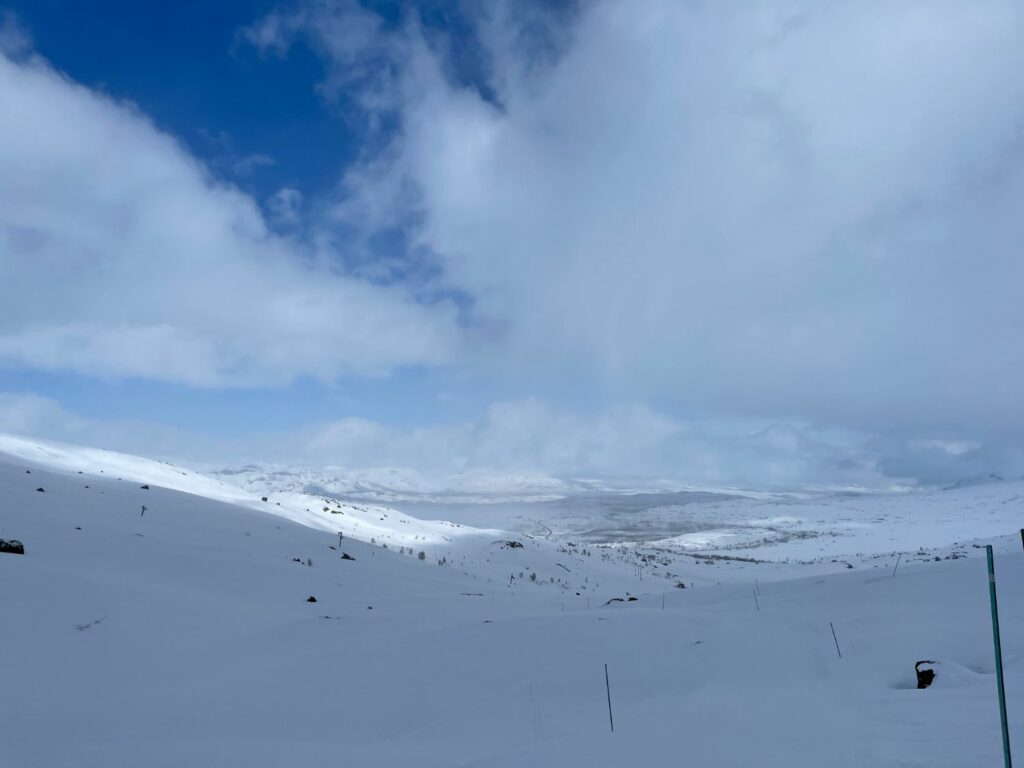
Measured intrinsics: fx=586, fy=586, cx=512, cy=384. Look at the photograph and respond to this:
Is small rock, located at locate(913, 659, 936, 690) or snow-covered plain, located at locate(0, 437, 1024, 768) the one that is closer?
snow-covered plain, located at locate(0, 437, 1024, 768)

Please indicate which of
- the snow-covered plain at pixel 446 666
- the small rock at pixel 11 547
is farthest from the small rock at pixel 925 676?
the small rock at pixel 11 547

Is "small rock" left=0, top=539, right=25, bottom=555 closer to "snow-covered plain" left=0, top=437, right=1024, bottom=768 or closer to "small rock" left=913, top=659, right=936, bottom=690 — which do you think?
"snow-covered plain" left=0, top=437, right=1024, bottom=768

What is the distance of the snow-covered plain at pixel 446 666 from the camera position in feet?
10.8

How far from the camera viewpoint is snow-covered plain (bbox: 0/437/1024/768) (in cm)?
330

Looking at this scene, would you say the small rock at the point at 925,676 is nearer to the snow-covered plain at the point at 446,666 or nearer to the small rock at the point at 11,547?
the snow-covered plain at the point at 446,666

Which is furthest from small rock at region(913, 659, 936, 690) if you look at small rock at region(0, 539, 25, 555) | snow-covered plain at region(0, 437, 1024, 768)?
small rock at region(0, 539, 25, 555)

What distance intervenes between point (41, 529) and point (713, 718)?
9685 mm

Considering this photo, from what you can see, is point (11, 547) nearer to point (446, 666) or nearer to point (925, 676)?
point (446, 666)

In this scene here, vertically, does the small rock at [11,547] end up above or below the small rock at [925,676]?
above

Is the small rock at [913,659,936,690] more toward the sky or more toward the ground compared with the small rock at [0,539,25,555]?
more toward the ground

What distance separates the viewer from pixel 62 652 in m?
4.73

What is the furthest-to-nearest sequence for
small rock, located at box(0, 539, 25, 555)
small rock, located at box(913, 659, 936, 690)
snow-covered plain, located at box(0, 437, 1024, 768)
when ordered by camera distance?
small rock, located at box(0, 539, 25, 555) < small rock, located at box(913, 659, 936, 690) < snow-covered plain, located at box(0, 437, 1024, 768)

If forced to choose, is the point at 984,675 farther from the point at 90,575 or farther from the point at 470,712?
the point at 90,575

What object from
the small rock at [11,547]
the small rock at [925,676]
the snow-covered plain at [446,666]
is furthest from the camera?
the small rock at [11,547]
